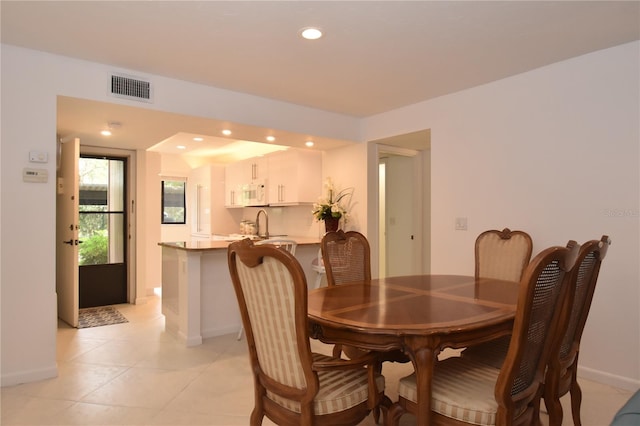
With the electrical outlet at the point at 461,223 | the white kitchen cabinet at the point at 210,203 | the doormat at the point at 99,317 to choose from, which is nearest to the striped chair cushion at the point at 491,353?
the electrical outlet at the point at 461,223

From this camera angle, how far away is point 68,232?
429 centimetres

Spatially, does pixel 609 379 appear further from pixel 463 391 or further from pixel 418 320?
pixel 418 320

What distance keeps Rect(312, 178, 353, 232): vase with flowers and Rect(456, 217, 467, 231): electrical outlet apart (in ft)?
4.79

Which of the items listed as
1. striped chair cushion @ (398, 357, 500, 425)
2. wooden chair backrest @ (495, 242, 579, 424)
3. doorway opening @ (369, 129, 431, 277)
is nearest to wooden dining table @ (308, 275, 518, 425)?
striped chair cushion @ (398, 357, 500, 425)

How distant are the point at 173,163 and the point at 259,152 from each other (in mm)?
1846

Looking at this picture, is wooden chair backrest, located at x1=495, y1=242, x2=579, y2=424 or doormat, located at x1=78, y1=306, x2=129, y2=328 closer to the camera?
wooden chair backrest, located at x1=495, y1=242, x2=579, y2=424

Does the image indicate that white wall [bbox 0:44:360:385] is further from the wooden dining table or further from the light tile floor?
the wooden dining table

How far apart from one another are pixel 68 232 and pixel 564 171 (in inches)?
189

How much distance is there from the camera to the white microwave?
20.1 feet

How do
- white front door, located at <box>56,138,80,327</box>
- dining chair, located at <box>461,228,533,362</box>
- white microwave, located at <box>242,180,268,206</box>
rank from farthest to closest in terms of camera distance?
white microwave, located at <box>242,180,268,206</box>, white front door, located at <box>56,138,80,327</box>, dining chair, located at <box>461,228,533,362</box>

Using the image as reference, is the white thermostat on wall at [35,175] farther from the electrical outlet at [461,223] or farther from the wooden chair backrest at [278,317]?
the electrical outlet at [461,223]

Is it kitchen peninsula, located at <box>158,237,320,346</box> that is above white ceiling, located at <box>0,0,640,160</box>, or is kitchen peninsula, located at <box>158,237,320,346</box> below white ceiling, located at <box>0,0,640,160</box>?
below

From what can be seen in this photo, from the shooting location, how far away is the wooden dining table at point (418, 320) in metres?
1.58

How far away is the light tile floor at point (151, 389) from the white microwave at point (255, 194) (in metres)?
2.72
